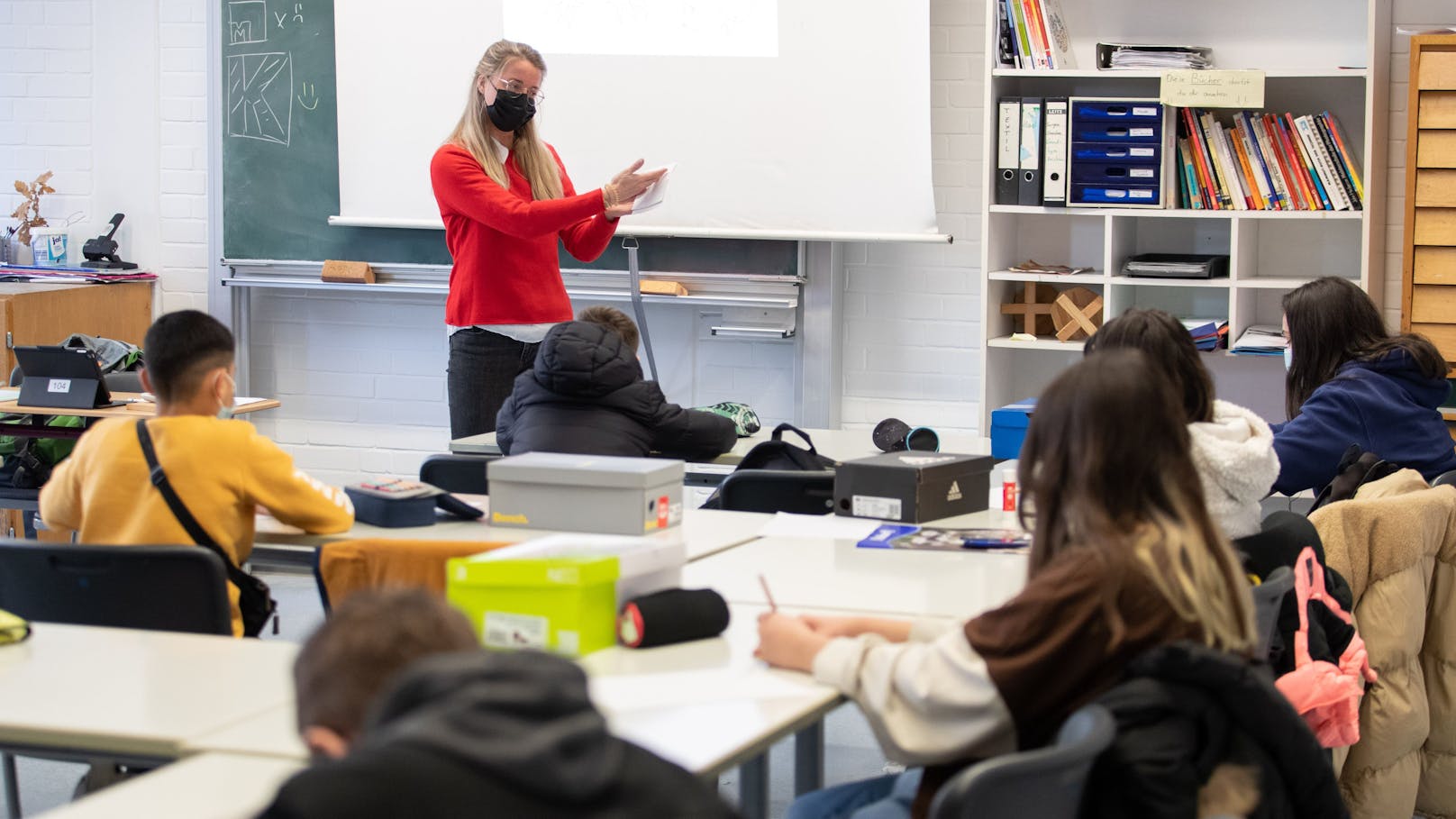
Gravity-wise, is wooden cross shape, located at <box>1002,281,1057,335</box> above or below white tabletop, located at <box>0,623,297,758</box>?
above

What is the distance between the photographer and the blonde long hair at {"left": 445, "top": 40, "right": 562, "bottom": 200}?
3830 mm

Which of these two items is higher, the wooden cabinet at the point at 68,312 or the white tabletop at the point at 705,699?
the wooden cabinet at the point at 68,312

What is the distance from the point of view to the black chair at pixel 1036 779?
1.50 m

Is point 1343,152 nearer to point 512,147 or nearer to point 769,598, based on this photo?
point 512,147

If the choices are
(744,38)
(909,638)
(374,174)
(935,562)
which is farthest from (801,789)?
(374,174)

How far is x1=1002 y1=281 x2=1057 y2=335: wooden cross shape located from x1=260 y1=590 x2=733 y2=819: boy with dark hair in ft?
13.0

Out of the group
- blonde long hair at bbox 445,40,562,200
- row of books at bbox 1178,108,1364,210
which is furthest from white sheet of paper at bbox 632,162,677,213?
row of books at bbox 1178,108,1364,210

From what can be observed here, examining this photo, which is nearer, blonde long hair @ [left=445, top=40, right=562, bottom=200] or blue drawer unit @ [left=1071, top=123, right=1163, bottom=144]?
blonde long hair @ [left=445, top=40, right=562, bottom=200]

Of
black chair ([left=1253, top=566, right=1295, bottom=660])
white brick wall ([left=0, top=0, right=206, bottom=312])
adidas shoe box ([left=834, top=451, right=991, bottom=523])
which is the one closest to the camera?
black chair ([left=1253, top=566, right=1295, bottom=660])

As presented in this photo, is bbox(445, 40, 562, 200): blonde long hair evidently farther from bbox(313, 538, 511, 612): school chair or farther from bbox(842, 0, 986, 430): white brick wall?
bbox(313, 538, 511, 612): school chair

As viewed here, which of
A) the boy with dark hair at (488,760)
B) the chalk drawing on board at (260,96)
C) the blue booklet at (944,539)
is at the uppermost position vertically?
the chalk drawing on board at (260,96)

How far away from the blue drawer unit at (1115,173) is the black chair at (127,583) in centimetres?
321

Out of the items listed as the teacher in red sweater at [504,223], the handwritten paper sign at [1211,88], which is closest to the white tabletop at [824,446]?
the teacher in red sweater at [504,223]

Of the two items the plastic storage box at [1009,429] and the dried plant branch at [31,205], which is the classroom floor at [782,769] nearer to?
the plastic storage box at [1009,429]
